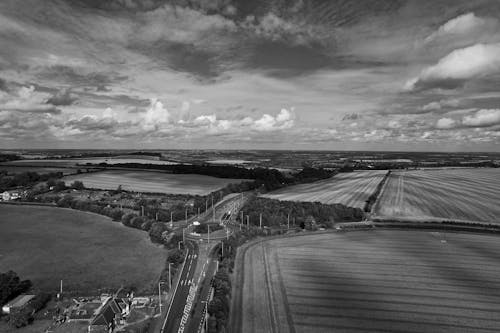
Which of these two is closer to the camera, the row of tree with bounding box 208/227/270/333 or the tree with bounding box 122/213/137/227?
the row of tree with bounding box 208/227/270/333

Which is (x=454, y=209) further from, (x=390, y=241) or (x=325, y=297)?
(x=325, y=297)

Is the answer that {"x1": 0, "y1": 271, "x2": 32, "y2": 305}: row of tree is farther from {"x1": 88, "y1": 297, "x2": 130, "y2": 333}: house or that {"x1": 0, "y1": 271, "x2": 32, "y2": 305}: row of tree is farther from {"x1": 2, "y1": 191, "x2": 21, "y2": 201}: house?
{"x1": 2, "y1": 191, "x2": 21, "y2": 201}: house

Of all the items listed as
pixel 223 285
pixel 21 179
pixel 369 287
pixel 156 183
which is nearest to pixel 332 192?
pixel 156 183

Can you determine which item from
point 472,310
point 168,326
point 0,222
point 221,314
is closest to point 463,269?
point 472,310

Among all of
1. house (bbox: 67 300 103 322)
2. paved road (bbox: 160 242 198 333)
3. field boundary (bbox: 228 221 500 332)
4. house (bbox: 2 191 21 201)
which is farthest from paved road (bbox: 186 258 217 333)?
house (bbox: 2 191 21 201)

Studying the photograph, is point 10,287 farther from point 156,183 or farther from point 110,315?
point 156,183

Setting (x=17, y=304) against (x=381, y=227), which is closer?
(x=17, y=304)
